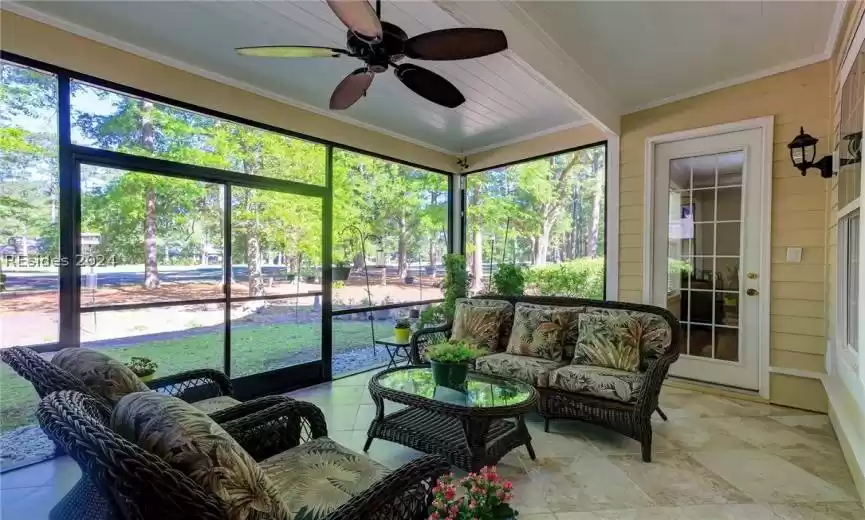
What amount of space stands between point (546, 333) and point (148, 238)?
11.0 feet

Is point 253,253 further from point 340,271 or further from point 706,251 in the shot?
point 706,251

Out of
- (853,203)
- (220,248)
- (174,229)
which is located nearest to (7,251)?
(174,229)

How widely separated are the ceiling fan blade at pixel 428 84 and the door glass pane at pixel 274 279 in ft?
7.26

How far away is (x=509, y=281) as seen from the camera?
17.0ft

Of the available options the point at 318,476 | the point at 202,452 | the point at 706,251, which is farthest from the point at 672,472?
the point at 202,452

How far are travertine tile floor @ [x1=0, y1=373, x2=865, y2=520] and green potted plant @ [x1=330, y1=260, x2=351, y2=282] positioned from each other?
5.40 feet

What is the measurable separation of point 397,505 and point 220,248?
3.10 m

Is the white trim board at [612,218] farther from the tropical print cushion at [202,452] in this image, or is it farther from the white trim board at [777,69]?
the tropical print cushion at [202,452]

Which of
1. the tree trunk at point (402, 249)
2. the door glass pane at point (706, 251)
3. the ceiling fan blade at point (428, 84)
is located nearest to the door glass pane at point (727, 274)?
the door glass pane at point (706, 251)

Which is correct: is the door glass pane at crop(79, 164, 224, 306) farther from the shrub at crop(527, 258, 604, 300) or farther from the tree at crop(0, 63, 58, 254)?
the shrub at crop(527, 258, 604, 300)

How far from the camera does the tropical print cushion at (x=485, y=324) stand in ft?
13.1

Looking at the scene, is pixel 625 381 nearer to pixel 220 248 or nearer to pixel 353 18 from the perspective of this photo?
pixel 353 18

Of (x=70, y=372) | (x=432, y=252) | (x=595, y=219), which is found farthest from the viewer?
(x=432, y=252)

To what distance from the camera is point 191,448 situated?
1051mm
